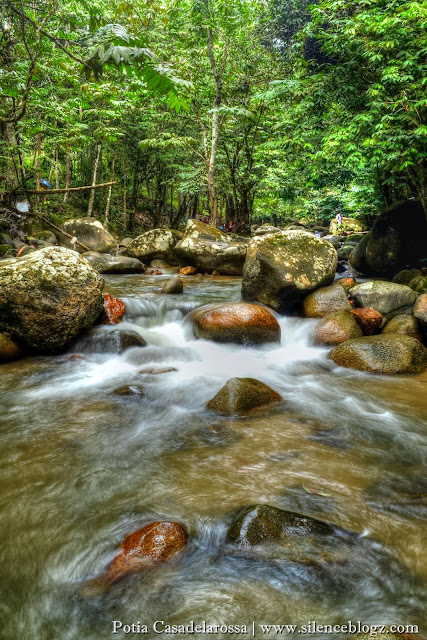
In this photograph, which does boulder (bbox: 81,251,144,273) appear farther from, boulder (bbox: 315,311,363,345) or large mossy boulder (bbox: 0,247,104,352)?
boulder (bbox: 315,311,363,345)

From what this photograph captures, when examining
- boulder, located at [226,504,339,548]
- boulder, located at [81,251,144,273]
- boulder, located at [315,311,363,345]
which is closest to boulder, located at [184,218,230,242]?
boulder, located at [81,251,144,273]

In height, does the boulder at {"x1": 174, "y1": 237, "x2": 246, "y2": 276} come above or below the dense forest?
below

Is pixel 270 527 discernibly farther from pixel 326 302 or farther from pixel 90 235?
pixel 90 235

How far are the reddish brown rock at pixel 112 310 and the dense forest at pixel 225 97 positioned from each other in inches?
103

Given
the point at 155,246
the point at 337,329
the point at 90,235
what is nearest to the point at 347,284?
the point at 337,329

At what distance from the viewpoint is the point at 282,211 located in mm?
27703

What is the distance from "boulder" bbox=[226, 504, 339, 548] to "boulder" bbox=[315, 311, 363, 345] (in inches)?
175

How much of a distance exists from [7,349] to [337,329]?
546 centimetres

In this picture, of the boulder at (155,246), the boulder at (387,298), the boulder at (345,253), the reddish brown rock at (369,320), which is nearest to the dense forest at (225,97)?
the boulder at (345,253)

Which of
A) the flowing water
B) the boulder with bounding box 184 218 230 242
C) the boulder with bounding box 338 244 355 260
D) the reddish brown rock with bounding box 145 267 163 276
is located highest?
the boulder with bounding box 184 218 230 242

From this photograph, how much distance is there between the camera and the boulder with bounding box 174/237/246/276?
12.0m

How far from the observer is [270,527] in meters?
2.26

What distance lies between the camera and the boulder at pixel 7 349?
17.8ft

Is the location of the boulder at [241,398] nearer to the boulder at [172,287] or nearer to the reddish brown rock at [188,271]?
the boulder at [172,287]
